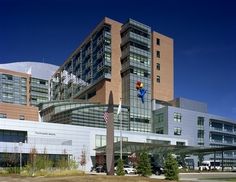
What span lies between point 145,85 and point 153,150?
31.5 metres

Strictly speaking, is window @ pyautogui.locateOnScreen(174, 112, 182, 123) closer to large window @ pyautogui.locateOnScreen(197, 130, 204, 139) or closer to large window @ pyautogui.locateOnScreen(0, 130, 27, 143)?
large window @ pyautogui.locateOnScreen(197, 130, 204, 139)

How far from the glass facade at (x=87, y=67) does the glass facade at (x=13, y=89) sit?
14.4 m

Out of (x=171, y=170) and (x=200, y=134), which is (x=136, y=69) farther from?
(x=171, y=170)

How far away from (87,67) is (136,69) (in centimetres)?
1838

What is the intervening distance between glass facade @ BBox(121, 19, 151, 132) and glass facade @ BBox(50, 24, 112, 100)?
486 cm

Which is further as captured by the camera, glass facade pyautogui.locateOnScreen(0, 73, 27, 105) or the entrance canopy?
glass facade pyautogui.locateOnScreen(0, 73, 27, 105)

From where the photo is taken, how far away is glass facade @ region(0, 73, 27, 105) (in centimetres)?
15750

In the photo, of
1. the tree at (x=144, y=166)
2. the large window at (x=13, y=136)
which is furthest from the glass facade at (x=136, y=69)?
the tree at (x=144, y=166)

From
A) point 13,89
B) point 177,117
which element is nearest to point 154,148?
point 177,117

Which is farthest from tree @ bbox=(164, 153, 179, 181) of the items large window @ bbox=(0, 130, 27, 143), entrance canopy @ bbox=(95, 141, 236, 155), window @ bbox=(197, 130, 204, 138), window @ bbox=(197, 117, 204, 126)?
window @ bbox=(197, 117, 204, 126)

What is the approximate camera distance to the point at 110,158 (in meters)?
40.6

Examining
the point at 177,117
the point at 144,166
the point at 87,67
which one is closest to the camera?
the point at 144,166

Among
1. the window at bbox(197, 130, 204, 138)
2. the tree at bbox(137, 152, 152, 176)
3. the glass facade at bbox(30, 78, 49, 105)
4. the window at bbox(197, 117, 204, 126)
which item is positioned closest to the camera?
the tree at bbox(137, 152, 152, 176)

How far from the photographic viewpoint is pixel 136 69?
11131 centimetres
